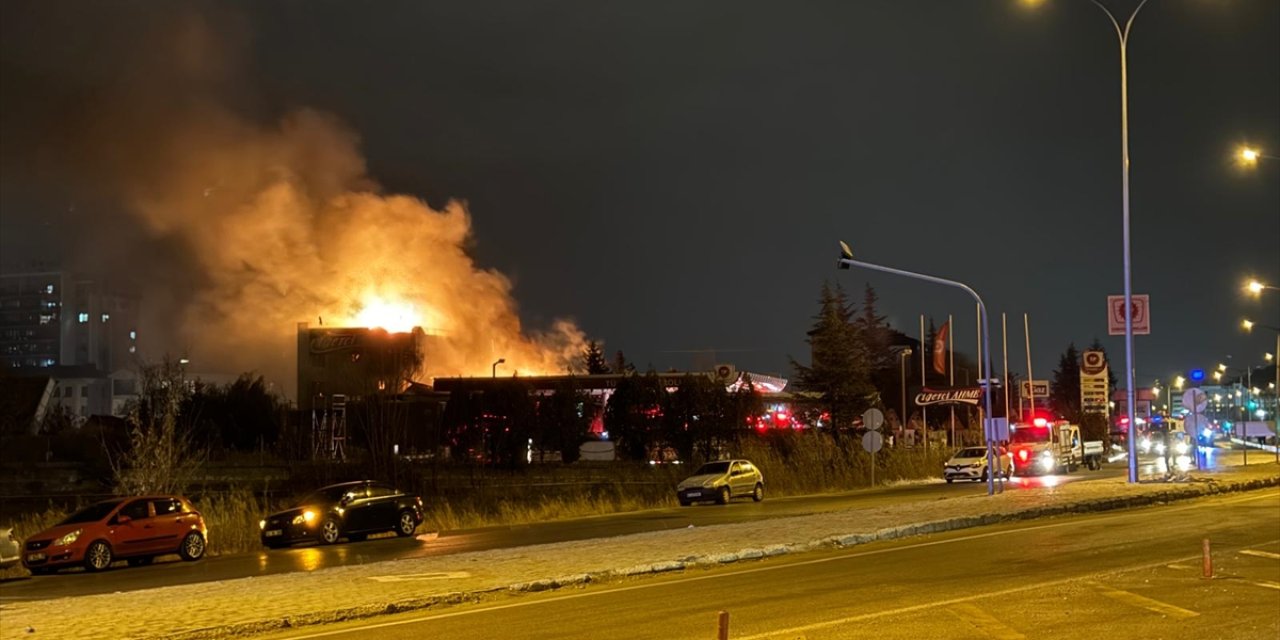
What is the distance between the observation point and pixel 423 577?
16.5 metres

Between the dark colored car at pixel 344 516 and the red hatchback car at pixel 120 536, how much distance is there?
225 centimetres

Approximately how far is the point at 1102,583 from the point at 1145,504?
15.1m

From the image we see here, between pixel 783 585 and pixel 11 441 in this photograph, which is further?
pixel 11 441

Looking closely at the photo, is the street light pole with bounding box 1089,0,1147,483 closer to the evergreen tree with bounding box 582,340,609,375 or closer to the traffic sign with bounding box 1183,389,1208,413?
the traffic sign with bounding box 1183,389,1208,413

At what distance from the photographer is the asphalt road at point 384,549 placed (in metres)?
20.1

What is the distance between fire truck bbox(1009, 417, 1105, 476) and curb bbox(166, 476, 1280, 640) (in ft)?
60.4

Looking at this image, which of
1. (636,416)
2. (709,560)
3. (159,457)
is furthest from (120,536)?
(636,416)

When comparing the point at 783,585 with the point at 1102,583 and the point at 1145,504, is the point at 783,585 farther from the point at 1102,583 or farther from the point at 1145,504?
the point at 1145,504

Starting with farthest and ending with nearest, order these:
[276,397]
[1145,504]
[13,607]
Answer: [276,397], [1145,504], [13,607]

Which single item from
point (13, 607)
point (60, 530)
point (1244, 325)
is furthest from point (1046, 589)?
point (1244, 325)

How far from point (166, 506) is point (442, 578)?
11639mm

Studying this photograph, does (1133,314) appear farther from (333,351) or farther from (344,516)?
(333,351)

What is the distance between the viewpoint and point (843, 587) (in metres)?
14.2

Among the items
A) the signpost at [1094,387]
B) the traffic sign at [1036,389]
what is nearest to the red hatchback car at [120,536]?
the signpost at [1094,387]
